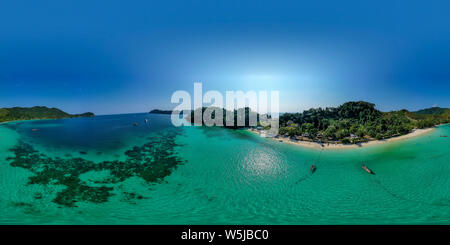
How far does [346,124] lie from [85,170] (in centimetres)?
2518

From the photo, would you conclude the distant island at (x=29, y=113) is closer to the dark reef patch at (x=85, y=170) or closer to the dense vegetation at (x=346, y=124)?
the dark reef patch at (x=85, y=170)

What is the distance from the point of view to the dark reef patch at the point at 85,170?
6.48 metres

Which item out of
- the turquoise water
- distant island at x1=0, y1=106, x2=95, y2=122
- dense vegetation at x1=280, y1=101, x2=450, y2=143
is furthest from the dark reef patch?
distant island at x1=0, y1=106, x2=95, y2=122

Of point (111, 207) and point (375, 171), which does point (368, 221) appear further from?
point (111, 207)

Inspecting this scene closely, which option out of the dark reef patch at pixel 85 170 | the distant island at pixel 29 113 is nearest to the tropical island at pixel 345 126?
the dark reef patch at pixel 85 170

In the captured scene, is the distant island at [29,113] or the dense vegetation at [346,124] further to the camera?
the distant island at [29,113]

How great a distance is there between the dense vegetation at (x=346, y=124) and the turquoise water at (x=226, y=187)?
2.95 metres

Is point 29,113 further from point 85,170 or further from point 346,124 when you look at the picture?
point 346,124

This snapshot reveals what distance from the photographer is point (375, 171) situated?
9.13 metres

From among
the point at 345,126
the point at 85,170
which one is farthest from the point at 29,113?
the point at 345,126

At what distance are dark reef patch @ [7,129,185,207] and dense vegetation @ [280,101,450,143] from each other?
1388 centimetres

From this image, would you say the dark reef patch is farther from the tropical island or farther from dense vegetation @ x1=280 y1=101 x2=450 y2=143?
dense vegetation @ x1=280 y1=101 x2=450 y2=143
